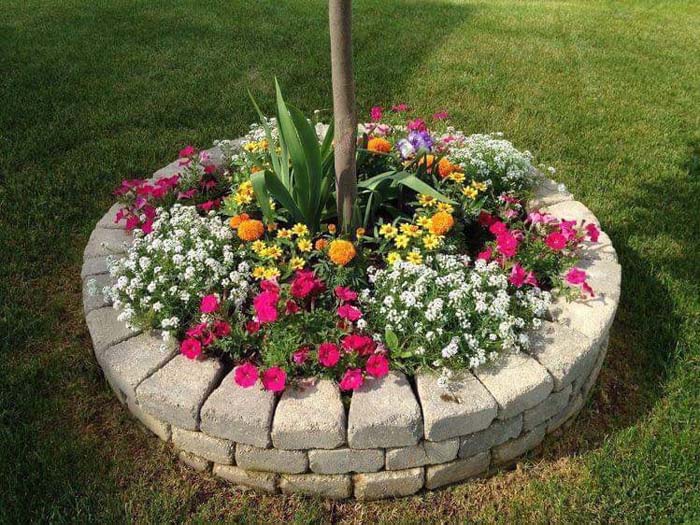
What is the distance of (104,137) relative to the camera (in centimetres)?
450

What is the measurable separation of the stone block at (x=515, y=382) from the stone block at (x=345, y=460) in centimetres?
46

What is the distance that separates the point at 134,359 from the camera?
2.26 m

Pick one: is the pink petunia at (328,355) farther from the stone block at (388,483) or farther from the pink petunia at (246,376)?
the stone block at (388,483)

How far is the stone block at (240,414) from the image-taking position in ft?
6.67

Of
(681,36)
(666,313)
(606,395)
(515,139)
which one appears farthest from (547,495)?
(681,36)

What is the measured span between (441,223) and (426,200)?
0.25 metres

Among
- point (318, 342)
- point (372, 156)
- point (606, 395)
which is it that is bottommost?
point (606, 395)

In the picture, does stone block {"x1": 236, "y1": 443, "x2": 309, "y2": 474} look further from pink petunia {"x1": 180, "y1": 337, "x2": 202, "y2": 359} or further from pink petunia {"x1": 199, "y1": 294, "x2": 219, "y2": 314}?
pink petunia {"x1": 199, "y1": 294, "x2": 219, "y2": 314}

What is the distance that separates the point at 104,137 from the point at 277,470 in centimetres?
331

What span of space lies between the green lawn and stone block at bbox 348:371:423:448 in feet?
1.13

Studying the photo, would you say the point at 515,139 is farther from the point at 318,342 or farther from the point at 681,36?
the point at 681,36

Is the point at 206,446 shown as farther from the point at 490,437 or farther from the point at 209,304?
the point at 490,437

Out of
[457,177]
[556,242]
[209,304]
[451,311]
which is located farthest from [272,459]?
[457,177]

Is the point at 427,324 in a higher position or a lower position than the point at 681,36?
higher
